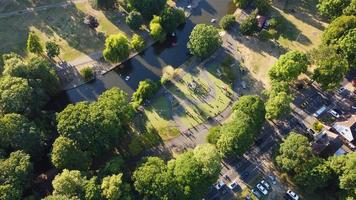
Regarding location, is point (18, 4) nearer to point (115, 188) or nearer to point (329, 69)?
Result: point (115, 188)

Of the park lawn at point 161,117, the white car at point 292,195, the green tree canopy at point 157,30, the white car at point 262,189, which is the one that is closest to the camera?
the white car at point 292,195

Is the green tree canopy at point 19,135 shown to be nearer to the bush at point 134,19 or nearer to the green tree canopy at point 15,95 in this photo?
the green tree canopy at point 15,95

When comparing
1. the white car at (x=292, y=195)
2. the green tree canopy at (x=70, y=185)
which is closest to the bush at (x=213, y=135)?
the white car at (x=292, y=195)

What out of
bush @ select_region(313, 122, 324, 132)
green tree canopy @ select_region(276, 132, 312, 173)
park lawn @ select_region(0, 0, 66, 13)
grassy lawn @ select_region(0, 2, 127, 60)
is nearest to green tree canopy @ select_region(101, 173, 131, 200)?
green tree canopy @ select_region(276, 132, 312, 173)

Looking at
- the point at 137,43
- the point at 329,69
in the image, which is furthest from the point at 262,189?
the point at 137,43

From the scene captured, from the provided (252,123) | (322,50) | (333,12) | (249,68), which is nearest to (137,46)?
(249,68)

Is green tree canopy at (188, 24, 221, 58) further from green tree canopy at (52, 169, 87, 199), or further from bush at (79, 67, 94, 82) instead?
green tree canopy at (52, 169, 87, 199)
